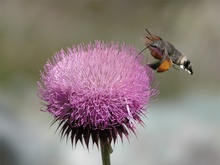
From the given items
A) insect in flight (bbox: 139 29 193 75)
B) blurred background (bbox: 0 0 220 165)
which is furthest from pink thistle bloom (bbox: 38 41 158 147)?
blurred background (bbox: 0 0 220 165)

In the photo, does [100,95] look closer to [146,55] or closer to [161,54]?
[161,54]

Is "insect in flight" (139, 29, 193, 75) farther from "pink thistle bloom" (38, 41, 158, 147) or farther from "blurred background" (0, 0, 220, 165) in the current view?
"blurred background" (0, 0, 220, 165)

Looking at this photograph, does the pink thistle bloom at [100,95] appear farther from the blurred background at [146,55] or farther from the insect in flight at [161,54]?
the blurred background at [146,55]

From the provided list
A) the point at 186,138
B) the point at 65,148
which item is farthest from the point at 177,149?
the point at 65,148

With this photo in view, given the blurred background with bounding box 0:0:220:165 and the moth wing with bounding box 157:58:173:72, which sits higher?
the blurred background with bounding box 0:0:220:165

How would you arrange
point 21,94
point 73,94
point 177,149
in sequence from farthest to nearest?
point 21,94
point 177,149
point 73,94

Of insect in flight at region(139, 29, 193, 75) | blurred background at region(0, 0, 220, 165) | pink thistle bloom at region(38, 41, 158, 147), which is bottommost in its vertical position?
pink thistle bloom at region(38, 41, 158, 147)

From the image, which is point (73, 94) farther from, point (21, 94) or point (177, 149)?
point (21, 94)
